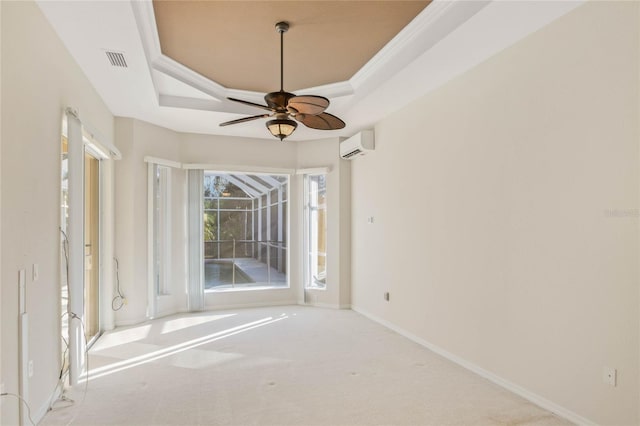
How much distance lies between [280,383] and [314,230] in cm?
338

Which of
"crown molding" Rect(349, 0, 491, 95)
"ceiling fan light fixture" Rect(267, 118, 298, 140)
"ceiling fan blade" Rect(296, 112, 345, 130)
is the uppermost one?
"crown molding" Rect(349, 0, 491, 95)

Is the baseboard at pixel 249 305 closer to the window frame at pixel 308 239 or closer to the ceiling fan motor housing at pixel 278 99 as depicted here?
the window frame at pixel 308 239

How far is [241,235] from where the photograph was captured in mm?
7531

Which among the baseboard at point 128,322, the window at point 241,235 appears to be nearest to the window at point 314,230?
the window at point 241,235

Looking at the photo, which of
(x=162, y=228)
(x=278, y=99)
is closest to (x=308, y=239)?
(x=162, y=228)

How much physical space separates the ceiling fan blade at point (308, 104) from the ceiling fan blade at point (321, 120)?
18 centimetres

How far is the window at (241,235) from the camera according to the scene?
256 inches

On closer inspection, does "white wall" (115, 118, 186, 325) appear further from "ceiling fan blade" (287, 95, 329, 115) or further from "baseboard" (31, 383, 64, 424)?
"ceiling fan blade" (287, 95, 329, 115)

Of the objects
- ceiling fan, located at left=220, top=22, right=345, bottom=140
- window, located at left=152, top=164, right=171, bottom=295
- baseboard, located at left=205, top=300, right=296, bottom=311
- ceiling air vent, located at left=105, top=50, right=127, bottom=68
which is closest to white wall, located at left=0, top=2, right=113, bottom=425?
ceiling air vent, located at left=105, top=50, right=127, bottom=68

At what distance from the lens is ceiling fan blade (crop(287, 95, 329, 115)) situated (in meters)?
2.81

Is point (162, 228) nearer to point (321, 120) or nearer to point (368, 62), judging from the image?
point (321, 120)

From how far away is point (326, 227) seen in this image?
20.1ft

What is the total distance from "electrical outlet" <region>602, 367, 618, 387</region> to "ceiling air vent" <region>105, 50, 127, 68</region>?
4.06 meters

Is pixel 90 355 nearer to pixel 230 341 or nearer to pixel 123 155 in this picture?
pixel 230 341
